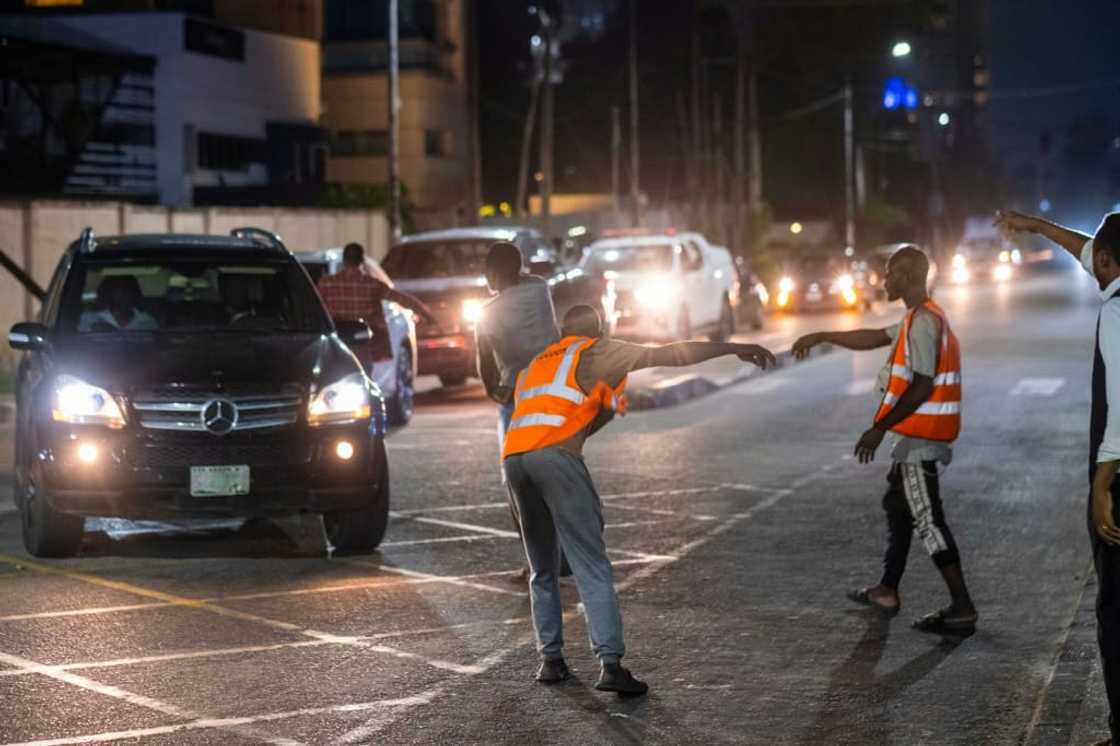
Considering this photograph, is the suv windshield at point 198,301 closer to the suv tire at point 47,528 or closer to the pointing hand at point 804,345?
the suv tire at point 47,528

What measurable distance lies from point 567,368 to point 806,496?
641 centimetres

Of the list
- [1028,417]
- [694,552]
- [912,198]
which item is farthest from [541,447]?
[912,198]

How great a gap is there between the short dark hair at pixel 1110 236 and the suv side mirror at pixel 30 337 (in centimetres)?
673

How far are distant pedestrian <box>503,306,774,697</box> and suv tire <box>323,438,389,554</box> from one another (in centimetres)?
335

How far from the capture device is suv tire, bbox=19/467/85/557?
1081cm

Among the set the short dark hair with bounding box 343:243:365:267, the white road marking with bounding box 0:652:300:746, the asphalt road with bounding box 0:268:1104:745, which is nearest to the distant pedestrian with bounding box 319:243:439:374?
the short dark hair with bounding box 343:243:365:267

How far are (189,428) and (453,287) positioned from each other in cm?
1190

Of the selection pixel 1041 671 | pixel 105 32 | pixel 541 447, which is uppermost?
pixel 105 32

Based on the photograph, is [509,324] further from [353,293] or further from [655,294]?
[655,294]

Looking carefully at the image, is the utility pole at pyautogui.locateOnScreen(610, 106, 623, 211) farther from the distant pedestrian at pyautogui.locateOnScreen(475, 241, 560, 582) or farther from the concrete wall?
the distant pedestrian at pyautogui.locateOnScreen(475, 241, 560, 582)

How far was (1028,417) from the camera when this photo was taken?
19.5 meters

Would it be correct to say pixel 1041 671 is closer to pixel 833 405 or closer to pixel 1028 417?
pixel 1028 417

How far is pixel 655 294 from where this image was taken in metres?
30.1

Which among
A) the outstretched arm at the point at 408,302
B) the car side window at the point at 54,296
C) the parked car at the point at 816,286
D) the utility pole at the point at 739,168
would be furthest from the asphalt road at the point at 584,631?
the utility pole at the point at 739,168
